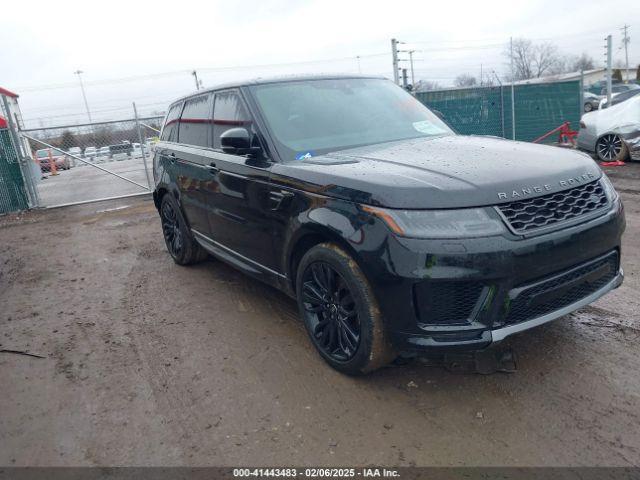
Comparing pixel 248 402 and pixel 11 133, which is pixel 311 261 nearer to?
pixel 248 402

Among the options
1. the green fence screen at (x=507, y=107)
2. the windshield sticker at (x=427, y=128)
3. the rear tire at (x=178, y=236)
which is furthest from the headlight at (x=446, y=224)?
the green fence screen at (x=507, y=107)

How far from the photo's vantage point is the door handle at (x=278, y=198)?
3.26m

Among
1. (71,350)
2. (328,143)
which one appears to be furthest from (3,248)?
(328,143)

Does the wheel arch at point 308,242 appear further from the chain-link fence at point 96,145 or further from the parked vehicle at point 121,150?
the parked vehicle at point 121,150

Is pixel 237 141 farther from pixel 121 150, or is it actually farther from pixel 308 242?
pixel 121 150

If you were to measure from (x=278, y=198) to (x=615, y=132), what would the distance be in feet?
30.3

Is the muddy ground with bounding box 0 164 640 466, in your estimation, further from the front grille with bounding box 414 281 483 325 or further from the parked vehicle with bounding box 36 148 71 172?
the parked vehicle with bounding box 36 148 71 172

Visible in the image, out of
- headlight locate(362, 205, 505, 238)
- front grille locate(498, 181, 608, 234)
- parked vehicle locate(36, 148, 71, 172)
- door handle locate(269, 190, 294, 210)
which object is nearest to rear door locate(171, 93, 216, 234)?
door handle locate(269, 190, 294, 210)

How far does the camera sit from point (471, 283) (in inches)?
98.8

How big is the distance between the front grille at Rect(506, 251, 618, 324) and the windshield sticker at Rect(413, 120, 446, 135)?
1.61 meters

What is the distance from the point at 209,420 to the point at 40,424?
102 cm

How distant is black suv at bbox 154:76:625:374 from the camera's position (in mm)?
2516

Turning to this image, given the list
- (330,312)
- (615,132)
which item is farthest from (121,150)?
(330,312)

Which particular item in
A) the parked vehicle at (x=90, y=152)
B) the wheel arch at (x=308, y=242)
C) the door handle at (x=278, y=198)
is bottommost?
the wheel arch at (x=308, y=242)
